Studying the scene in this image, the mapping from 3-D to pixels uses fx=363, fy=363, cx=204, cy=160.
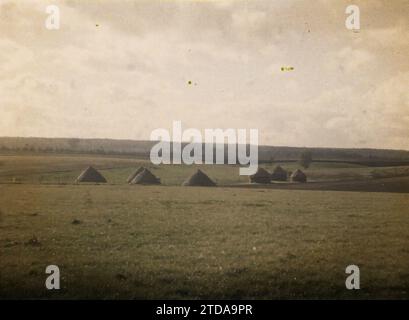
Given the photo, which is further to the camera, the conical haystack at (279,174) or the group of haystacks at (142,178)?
the conical haystack at (279,174)

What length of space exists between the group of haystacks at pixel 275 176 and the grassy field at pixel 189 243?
28.4ft

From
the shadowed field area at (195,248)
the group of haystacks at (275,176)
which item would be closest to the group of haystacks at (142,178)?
the shadowed field area at (195,248)

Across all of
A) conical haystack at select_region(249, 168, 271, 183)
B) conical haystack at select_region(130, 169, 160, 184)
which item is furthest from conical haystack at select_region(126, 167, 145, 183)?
conical haystack at select_region(249, 168, 271, 183)

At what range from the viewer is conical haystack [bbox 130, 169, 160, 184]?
1165 inches

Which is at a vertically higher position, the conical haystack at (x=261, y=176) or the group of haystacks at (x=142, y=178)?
the conical haystack at (x=261, y=176)

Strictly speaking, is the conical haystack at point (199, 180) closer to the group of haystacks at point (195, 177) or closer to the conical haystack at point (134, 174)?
the group of haystacks at point (195, 177)

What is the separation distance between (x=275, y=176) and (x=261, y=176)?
1.82 metres

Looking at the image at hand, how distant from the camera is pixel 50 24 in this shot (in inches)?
651

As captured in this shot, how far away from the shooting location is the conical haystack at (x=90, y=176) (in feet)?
95.6

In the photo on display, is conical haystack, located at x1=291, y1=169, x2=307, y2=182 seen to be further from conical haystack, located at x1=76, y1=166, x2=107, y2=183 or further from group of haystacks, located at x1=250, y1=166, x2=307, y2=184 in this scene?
conical haystack, located at x1=76, y1=166, x2=107, y2=183

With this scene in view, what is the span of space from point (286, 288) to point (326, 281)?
59.6 inches

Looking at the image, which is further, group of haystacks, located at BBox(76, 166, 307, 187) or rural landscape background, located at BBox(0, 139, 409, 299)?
group of haystacks, located at BBox(76, 166, 307, 187)

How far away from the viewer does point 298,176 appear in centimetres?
3469

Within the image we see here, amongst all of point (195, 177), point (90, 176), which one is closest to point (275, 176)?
point (195, 177)
